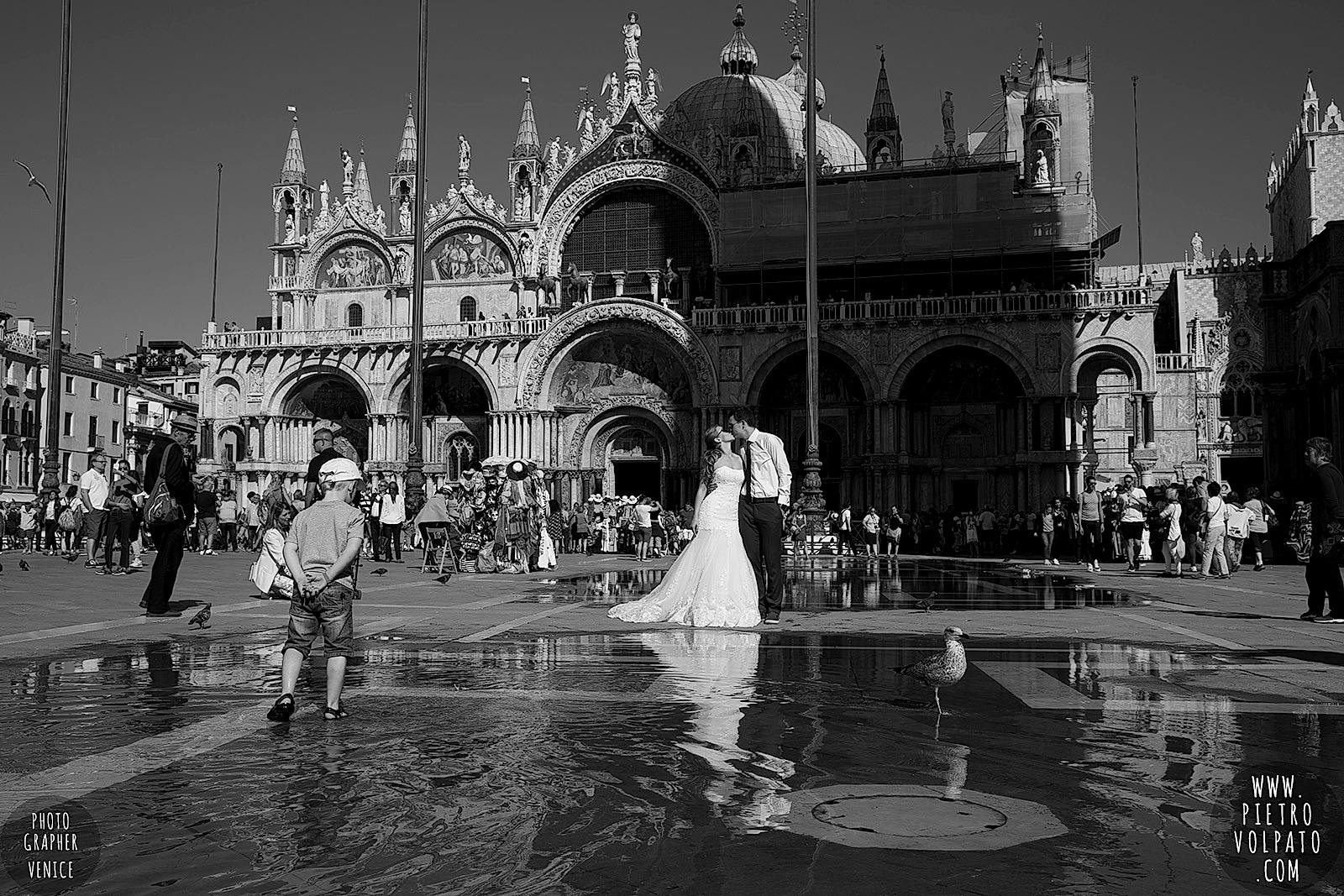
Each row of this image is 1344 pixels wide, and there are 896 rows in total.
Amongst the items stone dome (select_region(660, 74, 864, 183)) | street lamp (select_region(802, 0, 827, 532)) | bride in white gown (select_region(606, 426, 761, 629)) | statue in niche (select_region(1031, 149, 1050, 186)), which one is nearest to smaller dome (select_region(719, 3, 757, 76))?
stone dome (select_region(660, 74, 864, 183))

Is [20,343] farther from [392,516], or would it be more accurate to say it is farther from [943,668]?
[943,668]

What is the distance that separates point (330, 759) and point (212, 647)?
4489 millimetres

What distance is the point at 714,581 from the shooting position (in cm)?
1099

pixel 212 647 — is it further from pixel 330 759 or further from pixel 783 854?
pixel 783 854

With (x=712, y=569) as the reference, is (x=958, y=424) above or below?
above

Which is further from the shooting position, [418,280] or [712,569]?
[418,280]

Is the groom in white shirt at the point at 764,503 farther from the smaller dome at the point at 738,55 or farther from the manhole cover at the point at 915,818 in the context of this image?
the smaller dome at the point at 738,55

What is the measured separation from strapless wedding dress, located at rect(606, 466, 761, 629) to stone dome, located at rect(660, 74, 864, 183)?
116ft

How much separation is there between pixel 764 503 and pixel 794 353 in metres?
29.5

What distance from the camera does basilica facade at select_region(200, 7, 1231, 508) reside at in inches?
1564

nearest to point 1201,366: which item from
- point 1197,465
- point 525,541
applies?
point 1197,465

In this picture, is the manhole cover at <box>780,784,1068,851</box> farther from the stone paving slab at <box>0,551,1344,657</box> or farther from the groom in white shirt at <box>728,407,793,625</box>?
the groom in white shirt at <box>728,407,793,625</box>

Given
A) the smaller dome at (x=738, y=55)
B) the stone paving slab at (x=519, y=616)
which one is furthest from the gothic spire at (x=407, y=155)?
the stone paving slab at (x=519, y=616)

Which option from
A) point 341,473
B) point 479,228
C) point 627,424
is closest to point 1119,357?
point 627,424
